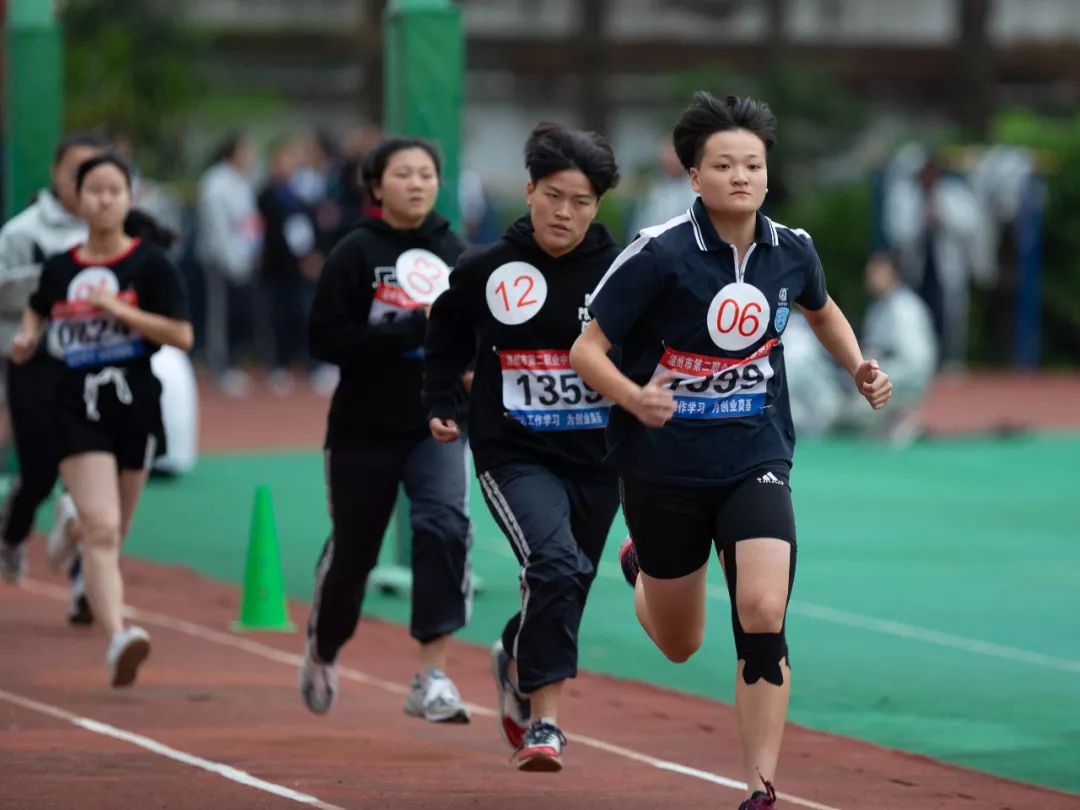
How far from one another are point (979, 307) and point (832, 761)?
22899 mm

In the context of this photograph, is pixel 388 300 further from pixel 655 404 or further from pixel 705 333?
pixel 655 404

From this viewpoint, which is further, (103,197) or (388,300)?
(103,197)

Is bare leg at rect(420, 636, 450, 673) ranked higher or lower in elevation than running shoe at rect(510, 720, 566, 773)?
higher

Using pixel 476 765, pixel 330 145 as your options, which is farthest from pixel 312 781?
pixel 330 145

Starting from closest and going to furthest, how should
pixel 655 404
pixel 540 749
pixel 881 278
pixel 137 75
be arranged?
1. pixel 655 404
2. pixel 540 749
3. pixel 881 278
4. pixel 137 75

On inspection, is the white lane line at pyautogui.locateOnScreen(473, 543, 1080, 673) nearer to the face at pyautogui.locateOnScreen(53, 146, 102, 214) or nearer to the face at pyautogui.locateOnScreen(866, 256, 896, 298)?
the face at pyautogui.locateOnScreen(53, 146, 102, 214)

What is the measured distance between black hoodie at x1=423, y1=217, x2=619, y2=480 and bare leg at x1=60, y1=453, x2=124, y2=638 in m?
2.06

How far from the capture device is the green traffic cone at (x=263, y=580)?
11.4 meters

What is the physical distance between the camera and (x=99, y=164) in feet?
32.2

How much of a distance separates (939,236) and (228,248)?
8485 mm

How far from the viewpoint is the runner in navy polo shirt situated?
7.14 metres

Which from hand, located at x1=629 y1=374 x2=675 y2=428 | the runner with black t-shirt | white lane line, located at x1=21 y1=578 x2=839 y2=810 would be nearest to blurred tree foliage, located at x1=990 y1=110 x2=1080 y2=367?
white lane line, located at x1=21 y1=578 x2=839 y2=810

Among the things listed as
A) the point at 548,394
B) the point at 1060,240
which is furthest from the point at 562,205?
the point at 1060,240

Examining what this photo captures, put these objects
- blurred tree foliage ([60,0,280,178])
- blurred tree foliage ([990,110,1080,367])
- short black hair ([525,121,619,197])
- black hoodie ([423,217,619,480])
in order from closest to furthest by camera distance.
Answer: short black hair ([525,121,619,197])
black hoodie ([423,217,619,480])
blurred tree foliage ([990,110,1080,367])
blurred tree foliage ([60,0,280,178])
